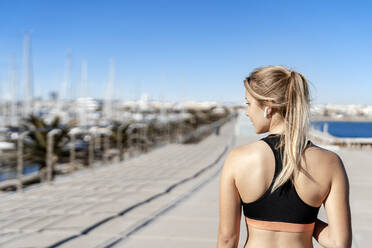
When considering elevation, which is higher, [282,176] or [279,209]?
[282,176]

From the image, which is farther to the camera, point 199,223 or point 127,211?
point 127,211

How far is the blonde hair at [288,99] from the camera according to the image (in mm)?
1208

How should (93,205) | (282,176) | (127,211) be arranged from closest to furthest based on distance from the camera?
(282,176)
(127,211)
(93,205)

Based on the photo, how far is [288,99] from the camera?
1.23 meters

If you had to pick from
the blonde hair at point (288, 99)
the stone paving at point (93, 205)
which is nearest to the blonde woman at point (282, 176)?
the blonde hair at point (288, 99)

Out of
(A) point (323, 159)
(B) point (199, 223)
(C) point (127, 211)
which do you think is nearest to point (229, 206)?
(A) point (323, 159)

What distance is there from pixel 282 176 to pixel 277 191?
2.3 inches

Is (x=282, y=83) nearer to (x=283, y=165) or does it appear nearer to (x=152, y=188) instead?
(x=283, y=165)

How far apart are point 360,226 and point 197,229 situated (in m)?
1.64

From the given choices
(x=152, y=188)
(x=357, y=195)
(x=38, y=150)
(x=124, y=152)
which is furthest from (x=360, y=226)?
(x=124, y=152)

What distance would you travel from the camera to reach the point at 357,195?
517cm

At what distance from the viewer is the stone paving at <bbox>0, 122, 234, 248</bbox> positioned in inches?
128

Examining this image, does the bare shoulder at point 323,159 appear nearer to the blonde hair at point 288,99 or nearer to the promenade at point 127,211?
the blonde hair at point 288,99

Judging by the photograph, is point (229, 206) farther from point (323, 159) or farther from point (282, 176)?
point (323, 159)
